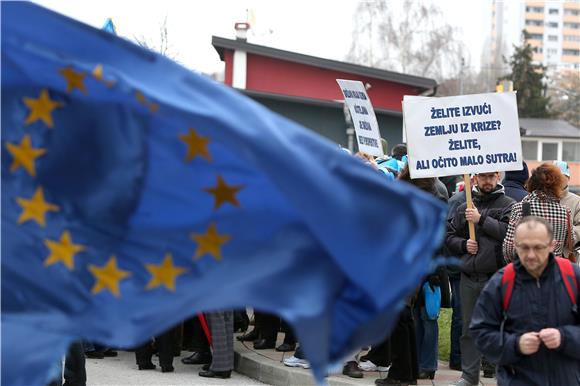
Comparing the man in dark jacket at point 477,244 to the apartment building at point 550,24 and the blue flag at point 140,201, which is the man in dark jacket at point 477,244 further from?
the apartment building at point 550,24

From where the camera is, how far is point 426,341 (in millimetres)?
9008

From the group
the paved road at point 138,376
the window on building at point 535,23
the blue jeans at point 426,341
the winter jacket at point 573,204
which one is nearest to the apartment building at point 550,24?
the window on building at point 535,23

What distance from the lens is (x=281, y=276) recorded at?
284cm

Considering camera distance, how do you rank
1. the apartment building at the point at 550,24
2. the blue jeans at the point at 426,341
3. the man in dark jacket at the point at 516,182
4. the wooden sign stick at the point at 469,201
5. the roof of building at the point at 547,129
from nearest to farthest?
the wooden sign stick at the point at 469,201, the blue jeans at the point at 426,341, the man in dark jacket at the point at 516,182, the roof of building at the point at 547,129, the apartment building at the point at 550,24

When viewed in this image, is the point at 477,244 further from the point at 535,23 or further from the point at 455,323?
the point at 535,23

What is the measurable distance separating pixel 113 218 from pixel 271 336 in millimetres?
7560

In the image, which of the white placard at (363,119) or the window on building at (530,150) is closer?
the white placard at (363,119)

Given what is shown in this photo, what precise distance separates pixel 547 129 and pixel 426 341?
2138 inches

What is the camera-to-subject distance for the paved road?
30.6 feet

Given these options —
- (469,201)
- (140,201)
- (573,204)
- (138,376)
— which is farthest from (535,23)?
(140,201)

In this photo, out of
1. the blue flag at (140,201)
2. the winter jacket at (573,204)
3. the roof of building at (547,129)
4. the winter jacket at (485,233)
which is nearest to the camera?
the blue flag at (140,201)

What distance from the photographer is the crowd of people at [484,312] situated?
5.26 metres

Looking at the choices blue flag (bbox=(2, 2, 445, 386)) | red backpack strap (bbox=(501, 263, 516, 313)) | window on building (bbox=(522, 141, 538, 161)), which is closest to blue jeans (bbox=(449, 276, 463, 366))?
red backpack strap (bbox=(501, 263, 516, 313))

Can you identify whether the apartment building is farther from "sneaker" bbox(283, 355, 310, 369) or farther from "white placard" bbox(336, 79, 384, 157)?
"sneaker" bbox(283, 355, 310, 369)
